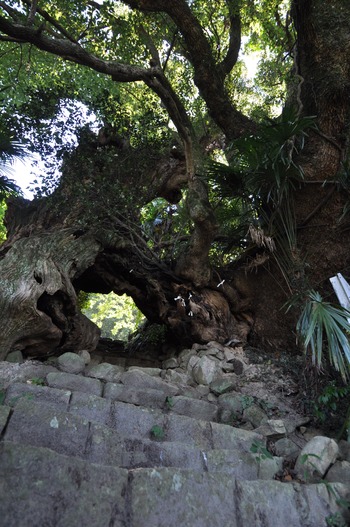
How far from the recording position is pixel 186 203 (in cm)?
464

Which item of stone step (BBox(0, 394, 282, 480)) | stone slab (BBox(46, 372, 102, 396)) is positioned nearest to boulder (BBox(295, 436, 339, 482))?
stone step (BBox(0, 394, 282, 480))

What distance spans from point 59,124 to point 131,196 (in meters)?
1.50

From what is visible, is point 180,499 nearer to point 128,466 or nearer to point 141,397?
point 128,466

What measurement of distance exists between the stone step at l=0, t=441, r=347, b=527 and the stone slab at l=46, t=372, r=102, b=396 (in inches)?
50.7

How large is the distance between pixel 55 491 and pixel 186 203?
366cm

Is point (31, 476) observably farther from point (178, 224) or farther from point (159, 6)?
point (159, 6)

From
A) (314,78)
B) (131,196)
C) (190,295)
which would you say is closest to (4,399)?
(190,295)

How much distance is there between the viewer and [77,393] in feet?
8.50

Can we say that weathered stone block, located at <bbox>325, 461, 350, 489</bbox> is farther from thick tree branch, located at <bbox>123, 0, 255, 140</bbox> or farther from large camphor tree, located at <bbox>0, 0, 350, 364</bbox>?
thick tree branch, located at <bbox>123, 0, 255, 140</bbox>

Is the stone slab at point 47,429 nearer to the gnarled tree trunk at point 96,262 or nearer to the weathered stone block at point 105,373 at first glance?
the weathered stone block at point 105,373

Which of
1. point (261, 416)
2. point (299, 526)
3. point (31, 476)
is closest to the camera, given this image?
point (31, 476)

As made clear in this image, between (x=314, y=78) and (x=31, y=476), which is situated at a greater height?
(x=314, y=78)

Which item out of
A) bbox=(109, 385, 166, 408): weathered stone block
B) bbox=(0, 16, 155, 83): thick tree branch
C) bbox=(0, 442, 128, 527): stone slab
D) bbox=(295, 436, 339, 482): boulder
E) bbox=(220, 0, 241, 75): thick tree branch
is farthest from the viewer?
bbox=(220, 0, 241, 75): thick tree branch

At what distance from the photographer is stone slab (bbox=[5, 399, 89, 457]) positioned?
6.38ft
